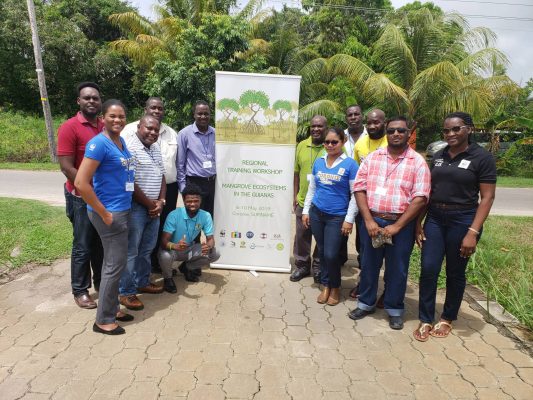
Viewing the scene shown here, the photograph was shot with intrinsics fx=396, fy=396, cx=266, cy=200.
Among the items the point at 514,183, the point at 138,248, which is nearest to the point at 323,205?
the point at 138,248

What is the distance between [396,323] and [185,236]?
7.20ft

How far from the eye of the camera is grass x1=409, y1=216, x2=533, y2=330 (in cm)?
389

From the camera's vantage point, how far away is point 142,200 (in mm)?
3475

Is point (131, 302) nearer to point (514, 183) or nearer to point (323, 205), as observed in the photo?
point (323, 205)

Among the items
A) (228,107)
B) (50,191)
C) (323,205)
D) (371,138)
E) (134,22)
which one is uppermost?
(134,22)

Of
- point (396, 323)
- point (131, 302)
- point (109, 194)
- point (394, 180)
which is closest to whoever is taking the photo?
point (109, 194)

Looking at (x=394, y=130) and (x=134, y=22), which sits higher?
(x=134, y=22)

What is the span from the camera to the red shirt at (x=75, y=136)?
3262 mm

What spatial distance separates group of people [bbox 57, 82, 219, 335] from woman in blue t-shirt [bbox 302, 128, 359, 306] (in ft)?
3.85

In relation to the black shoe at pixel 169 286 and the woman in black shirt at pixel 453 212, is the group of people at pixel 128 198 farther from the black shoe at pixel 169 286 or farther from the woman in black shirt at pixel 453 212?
the woman in black shirt at pixel 453 212

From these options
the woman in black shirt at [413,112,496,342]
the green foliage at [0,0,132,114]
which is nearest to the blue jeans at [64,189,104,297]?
the woman in black shirt at [413,112,496,342]

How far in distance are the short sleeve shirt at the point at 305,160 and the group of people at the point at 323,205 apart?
22 mm

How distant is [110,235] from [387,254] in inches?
91.5

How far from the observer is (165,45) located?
1450cm
